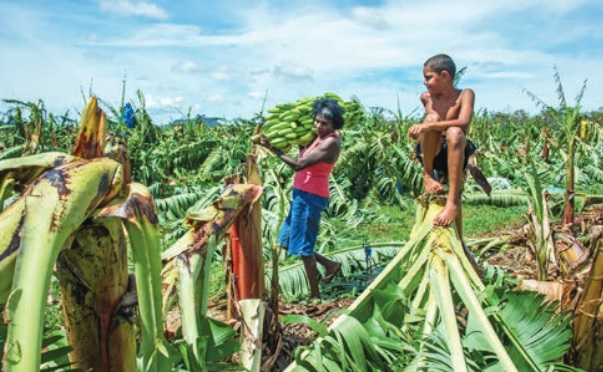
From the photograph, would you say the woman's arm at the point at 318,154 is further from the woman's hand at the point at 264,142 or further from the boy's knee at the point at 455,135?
the boy's knee at the point at 455,135

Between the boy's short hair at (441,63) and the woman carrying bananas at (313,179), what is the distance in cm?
88

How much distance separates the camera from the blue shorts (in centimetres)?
435

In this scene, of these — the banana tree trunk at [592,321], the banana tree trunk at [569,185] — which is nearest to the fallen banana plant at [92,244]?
the banana tree trunk at [592,321]

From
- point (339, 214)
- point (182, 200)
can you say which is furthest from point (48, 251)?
point (339, 214)

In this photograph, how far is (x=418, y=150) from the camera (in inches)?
170

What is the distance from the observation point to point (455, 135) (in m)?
3.44

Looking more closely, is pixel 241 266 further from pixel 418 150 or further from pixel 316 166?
pixel 418 150

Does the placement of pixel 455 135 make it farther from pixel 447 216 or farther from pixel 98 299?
pixel 98 299

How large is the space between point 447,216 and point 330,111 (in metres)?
1.38

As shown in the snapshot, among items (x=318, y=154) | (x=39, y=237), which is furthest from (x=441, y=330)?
(x=318, y=154)

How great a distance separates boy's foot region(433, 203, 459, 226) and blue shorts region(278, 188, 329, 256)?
4.05 feet

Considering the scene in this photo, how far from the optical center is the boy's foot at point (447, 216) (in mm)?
3242

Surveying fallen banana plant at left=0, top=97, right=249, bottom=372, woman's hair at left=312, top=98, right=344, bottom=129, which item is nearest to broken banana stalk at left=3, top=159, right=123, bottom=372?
fallen banana plant at left=0, top=97, right=249, bottom=372

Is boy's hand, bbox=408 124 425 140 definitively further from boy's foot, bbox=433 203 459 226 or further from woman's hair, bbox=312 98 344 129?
woman's hair, bbox=312 98 344 129
